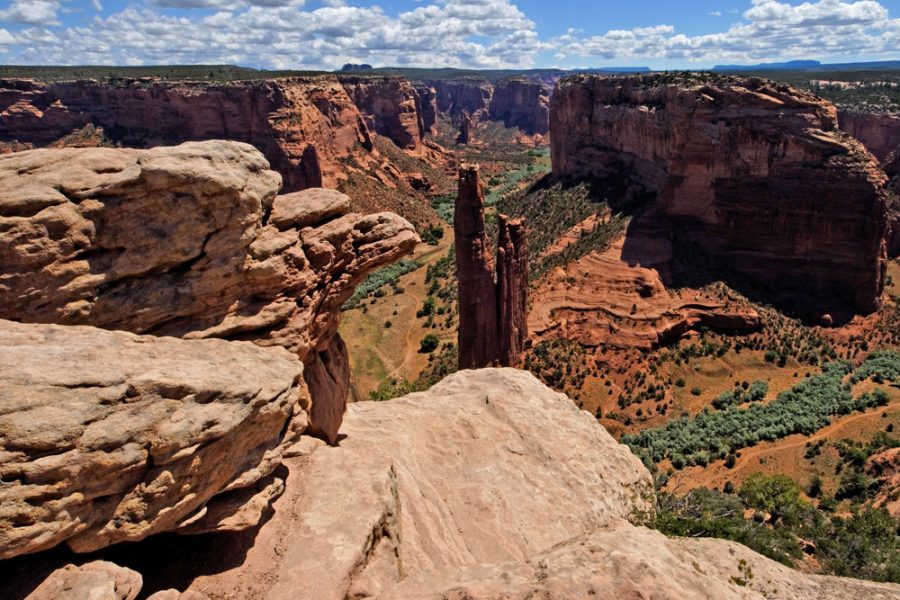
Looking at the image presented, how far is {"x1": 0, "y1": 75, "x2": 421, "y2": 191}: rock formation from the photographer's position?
100m

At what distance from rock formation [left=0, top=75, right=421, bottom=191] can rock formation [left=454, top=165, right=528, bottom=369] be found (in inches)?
2503

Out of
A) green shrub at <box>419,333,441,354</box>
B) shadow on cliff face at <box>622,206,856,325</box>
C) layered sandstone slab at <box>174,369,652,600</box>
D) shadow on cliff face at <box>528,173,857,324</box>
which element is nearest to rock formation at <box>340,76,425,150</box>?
shadow on cliff face at <box>528,173,857,324</box>

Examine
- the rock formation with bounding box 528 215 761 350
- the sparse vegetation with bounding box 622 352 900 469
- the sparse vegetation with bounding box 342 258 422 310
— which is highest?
the rock formation with bounding box 528 215 761 350

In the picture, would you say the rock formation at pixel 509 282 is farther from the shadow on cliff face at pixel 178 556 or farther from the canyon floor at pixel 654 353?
the shadow on cliff face at pixel 178 556

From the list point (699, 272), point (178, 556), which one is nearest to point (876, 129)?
point (699, 272)

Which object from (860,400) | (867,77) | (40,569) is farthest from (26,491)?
(867,77)

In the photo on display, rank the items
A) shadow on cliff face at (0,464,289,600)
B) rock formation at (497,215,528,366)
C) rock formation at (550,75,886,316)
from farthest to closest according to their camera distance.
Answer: rock formation at (550,75,886,316), rock formation at (497,215,528,366), shadow on cliff face at (0,464,289,600)

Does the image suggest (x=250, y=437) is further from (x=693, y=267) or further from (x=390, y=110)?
(x=390, y=110)

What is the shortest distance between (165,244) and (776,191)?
61894 millimetres

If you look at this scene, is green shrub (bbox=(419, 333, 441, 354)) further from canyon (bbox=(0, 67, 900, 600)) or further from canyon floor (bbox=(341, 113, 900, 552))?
canyon (bbox=(0, 67, 900, 600))

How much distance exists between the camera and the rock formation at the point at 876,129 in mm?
110312

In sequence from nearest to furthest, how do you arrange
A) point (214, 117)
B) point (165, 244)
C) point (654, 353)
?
point (165, 244), point (654, 353), point (214, 117)

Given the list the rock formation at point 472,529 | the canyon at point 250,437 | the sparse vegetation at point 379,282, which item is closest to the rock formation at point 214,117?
the sparse vegetation at point 379,282

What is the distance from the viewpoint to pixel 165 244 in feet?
48.4
